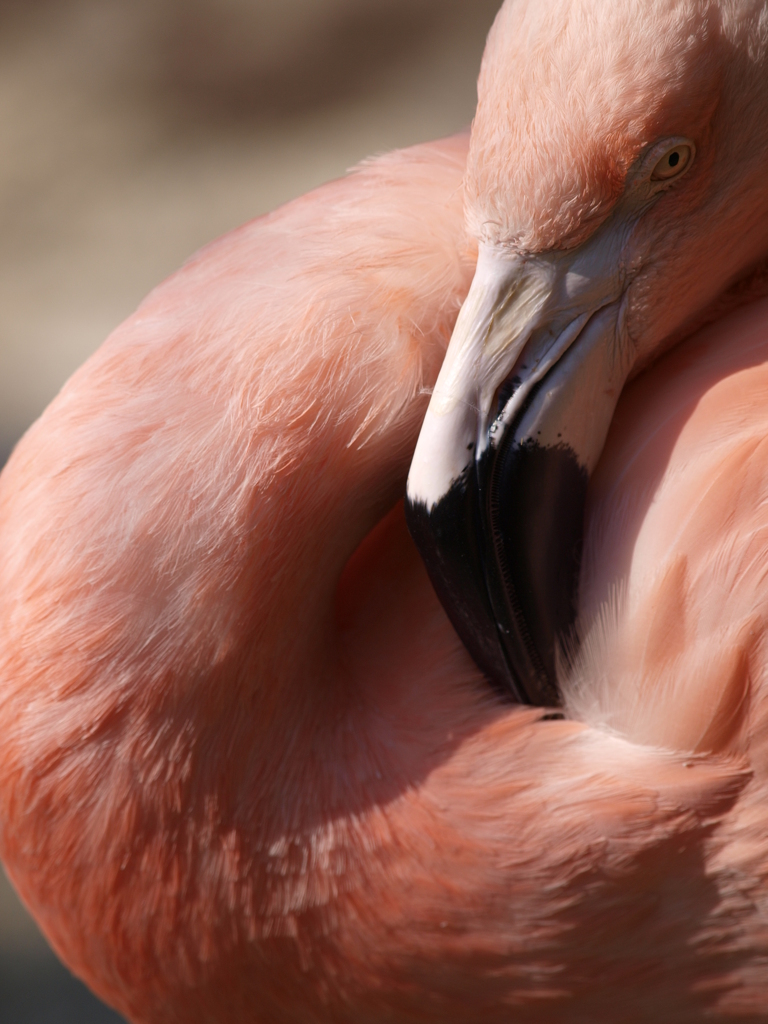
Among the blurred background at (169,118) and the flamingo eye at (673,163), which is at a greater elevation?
the blurred background at (169,118)

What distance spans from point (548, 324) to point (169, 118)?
2692 millimetres

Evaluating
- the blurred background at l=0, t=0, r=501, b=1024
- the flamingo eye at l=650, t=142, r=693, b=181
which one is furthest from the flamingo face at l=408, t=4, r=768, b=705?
the blurred background at l=0, t=0, r=501, b=1024

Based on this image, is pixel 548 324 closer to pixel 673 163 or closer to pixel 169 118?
pixel 673 163

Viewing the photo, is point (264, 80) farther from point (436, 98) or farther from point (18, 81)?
point (18, 81)

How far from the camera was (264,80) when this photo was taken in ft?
10.8

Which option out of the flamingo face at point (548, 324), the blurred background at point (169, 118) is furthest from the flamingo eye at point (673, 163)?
the blurred background at point (169, 118)

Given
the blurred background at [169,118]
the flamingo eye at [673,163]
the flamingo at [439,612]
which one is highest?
the blurred background at [169,118]

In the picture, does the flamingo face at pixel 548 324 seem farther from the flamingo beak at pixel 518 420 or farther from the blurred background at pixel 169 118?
the blurred background at pixel 169 118

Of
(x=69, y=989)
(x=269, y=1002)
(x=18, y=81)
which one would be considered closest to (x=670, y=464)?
(x=269, y=1002)

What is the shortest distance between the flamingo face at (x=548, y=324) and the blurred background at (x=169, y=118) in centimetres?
240

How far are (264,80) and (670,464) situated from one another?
2.67 meters

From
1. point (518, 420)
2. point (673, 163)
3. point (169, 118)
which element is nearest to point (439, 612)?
point (518, 420)

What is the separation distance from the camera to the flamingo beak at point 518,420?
0.97 metres

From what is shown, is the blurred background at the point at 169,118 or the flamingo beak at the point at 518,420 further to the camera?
the blurred background at the point at 169,118
